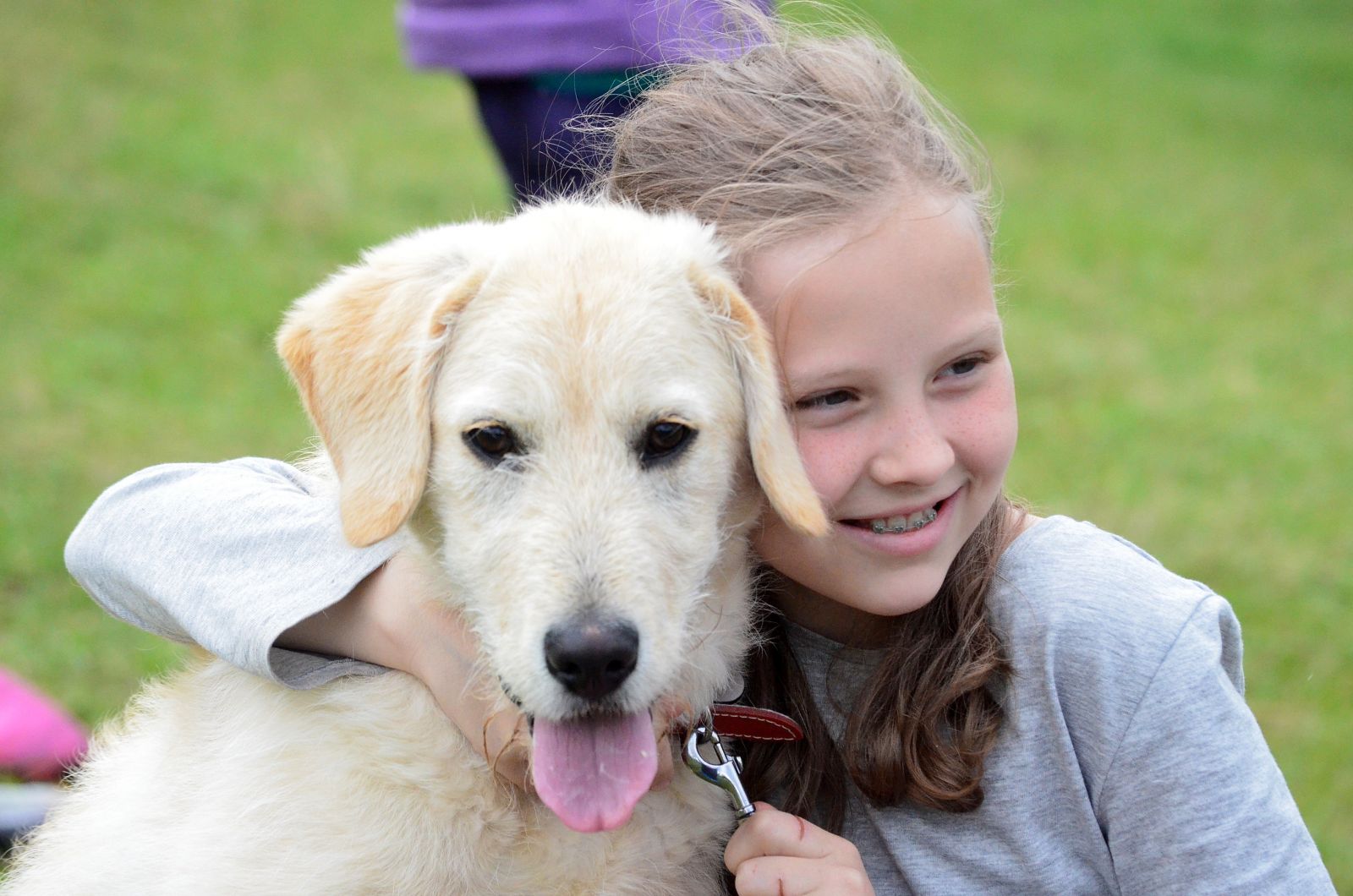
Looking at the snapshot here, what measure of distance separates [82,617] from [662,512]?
12.9ft

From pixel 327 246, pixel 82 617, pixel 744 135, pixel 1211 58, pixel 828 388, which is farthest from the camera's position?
pixel 1211 58

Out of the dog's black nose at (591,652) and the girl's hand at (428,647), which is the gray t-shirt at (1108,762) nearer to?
the girl's hand at (428,647)

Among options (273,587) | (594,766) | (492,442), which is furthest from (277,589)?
(594,766)

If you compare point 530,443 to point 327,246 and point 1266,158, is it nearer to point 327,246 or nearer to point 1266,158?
point 327,246

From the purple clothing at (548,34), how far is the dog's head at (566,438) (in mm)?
1943

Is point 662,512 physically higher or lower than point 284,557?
higher

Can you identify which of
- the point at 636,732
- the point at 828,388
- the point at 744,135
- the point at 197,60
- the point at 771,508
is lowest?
the point at 197,60

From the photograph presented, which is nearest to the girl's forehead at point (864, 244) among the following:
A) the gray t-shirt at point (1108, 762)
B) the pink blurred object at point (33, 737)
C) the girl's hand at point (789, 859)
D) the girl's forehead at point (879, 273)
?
the girl's forehead at point (879, 273)

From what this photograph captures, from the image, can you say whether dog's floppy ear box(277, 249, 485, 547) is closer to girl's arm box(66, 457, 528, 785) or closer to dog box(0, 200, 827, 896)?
dog box(0, 200, 827, 896)

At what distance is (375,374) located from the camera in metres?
2.62

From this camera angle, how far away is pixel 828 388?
2727mm

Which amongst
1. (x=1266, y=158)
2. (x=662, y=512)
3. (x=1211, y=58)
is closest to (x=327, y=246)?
(x=662, y=512)

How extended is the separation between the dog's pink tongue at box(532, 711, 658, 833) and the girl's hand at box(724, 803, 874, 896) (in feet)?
1.21

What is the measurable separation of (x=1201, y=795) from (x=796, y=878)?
32.0 inches
